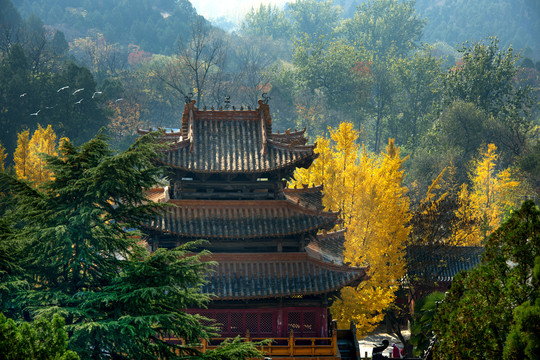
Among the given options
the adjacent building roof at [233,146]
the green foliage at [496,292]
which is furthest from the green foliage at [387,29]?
A: the green foliage at [496,292]

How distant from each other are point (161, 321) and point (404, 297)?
2479 cm

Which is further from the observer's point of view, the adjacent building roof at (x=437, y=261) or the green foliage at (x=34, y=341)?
the adjacent building roof at (x=437, y=261)

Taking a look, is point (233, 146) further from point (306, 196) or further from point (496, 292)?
point (496, 292)

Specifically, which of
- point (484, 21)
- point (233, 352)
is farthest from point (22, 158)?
point (484, 21)

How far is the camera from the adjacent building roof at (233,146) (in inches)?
829

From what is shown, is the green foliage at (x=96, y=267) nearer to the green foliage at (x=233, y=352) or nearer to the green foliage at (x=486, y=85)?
the green foliage at (x=233, y=352)

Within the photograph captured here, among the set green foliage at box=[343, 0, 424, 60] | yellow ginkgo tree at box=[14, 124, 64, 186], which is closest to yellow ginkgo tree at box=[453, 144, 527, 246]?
yellow ginkgo tree at box=[14, 124, 64, 186]

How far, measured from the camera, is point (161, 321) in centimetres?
1375

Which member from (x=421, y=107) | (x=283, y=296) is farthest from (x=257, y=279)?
(x=421, y=107)

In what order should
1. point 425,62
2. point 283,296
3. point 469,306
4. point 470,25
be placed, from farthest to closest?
1. point 470,25
2. point 425,62
3. point 283,296
4. point 469,306

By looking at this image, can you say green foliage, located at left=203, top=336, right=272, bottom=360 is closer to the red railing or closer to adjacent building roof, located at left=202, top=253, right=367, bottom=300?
the red railing

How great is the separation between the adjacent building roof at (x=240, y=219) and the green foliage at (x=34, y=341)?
10.5m

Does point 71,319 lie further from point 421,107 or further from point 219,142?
point 421,107

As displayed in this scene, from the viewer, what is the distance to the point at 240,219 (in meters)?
21.1
